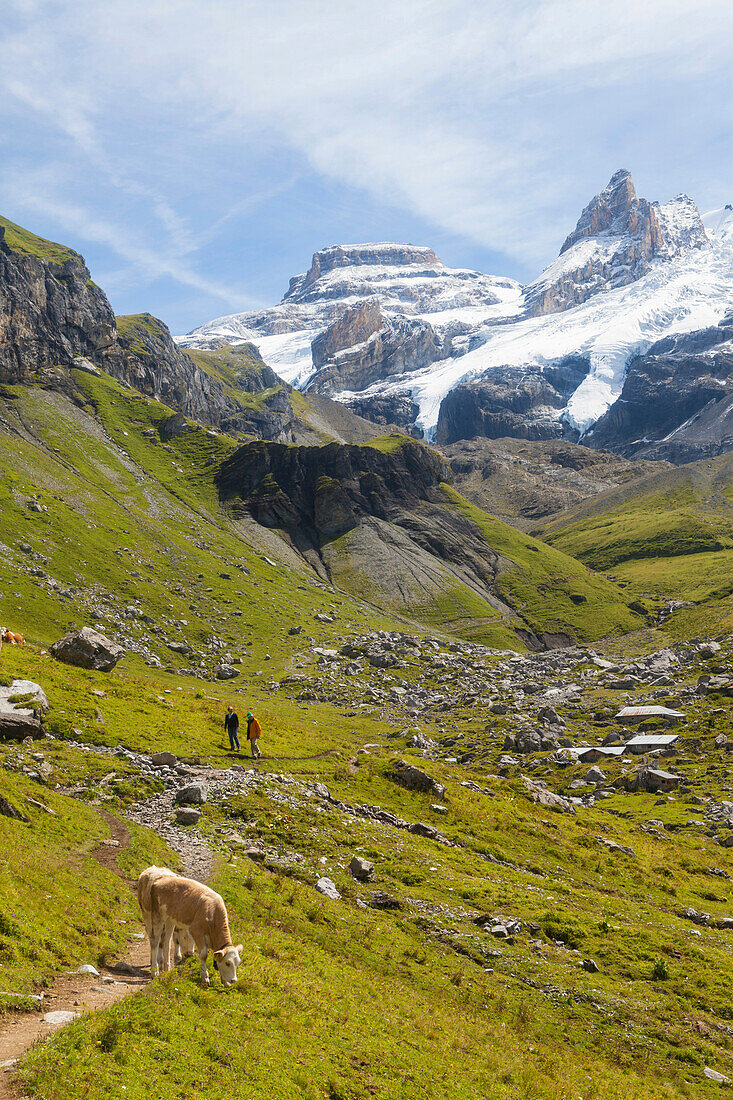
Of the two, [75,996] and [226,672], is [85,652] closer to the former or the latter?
[75,996]

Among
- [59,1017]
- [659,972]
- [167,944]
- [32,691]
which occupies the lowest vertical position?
[659,972]

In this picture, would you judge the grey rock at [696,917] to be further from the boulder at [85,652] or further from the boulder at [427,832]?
the boulder at [85,652]

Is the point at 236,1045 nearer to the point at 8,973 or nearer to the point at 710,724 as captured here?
the point at 8,973

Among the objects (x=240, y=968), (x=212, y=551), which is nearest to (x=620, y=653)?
(x=212, y=551)

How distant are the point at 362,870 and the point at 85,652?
31567 millimetres

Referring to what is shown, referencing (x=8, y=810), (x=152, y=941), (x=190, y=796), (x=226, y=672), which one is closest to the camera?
(x=152, y=941)

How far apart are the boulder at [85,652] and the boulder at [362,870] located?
96.2ft

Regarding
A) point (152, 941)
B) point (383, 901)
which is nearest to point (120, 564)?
point (383, 901)

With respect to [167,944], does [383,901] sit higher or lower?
lower

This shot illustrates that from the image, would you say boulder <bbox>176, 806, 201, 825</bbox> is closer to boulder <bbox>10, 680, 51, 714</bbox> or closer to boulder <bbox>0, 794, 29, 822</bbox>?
boulder <bbox>0, 794, 29, 822</bbox>

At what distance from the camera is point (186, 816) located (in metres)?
30.1

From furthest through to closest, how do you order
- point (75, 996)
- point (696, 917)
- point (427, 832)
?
point (427, 832), point (696, 917), point (75, 996)

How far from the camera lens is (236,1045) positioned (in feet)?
44.0

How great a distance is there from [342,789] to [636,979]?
20.9m
